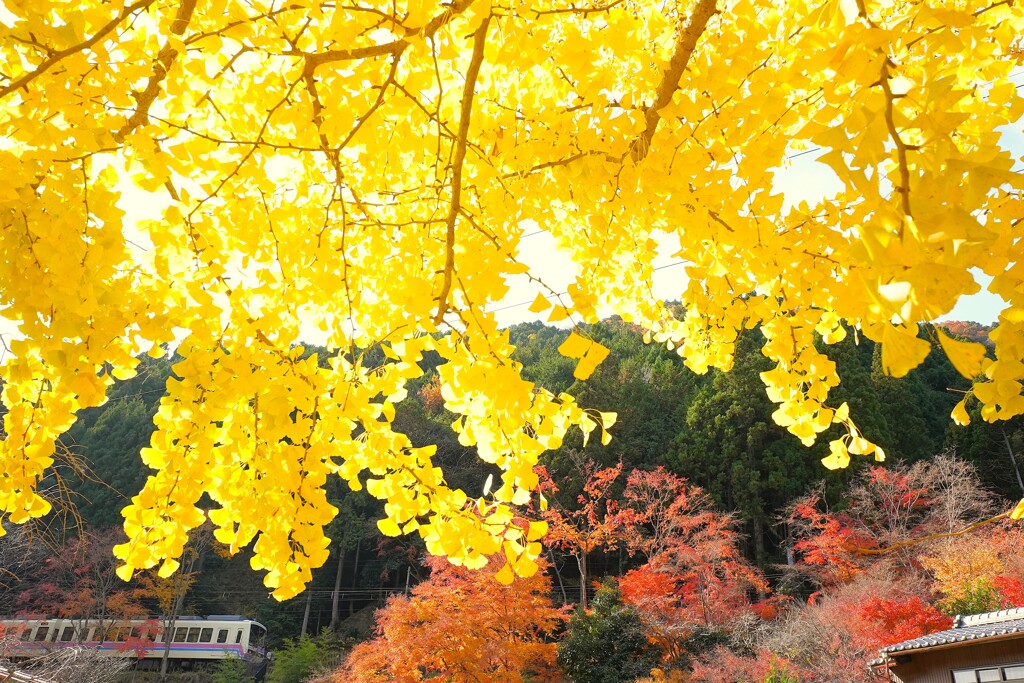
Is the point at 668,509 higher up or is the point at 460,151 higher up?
the point at 668,509

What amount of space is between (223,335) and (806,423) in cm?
143

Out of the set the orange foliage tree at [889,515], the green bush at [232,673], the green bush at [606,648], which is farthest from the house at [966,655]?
the green bush at [232,673]

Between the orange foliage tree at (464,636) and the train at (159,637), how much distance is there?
690 cm

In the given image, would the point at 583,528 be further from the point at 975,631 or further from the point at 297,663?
the point at 975,631

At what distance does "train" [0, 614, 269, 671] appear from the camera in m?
12.3

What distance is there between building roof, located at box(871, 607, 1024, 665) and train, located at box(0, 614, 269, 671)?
11411mm

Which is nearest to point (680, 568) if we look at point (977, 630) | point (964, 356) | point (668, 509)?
point (668, 509)

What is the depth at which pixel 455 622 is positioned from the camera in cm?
682

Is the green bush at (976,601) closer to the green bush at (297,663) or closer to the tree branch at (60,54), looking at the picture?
the tree branch at (60,54)

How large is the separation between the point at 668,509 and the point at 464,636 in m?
4.89

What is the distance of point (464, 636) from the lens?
674 centimetres

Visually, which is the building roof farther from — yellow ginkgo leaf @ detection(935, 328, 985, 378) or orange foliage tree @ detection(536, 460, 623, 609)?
yellow ginkgo leaf @ detection(935, 328, 985, 378)

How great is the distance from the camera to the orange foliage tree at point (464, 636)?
671 centimetres

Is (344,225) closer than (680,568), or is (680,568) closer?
(344,225)
